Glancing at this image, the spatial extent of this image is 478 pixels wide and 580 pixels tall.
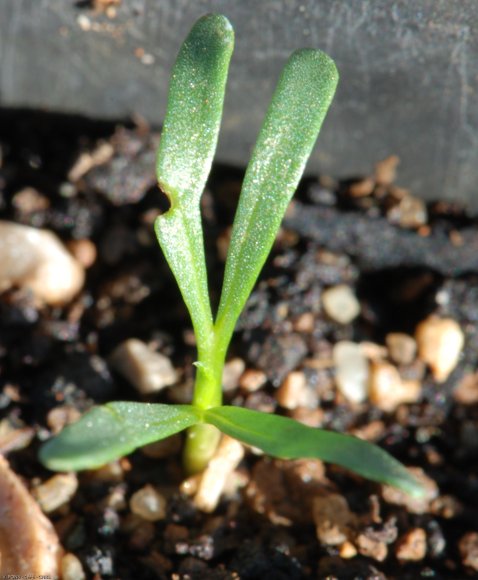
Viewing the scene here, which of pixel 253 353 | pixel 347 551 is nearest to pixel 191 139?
pixel 253 353

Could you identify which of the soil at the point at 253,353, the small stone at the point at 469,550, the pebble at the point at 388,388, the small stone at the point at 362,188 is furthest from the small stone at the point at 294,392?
the small stone at the point at 362,188

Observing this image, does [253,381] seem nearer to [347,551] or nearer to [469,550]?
[347,551]

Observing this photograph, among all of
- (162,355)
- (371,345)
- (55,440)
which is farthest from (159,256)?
(55,440)

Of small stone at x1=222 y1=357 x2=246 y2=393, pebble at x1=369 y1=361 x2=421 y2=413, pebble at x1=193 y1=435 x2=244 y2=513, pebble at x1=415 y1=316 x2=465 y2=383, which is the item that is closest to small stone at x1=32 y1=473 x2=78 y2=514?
pebble at x1=193 y1=435 x2=244 y2=513

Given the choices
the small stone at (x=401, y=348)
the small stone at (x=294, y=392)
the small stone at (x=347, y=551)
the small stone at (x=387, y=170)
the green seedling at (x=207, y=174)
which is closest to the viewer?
the green seedling at (x=207, y=174)

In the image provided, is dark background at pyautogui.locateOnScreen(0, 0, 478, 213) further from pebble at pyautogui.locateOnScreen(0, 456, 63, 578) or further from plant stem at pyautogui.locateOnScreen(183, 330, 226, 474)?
pebble at pyautogui.locateOnScreen(0, 456, 63, 578)

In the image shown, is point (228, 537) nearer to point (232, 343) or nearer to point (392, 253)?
point (232, 343)

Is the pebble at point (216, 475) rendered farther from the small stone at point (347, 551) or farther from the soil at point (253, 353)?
the small stone at point (347, 551)

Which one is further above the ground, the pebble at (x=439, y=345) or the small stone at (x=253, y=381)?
the pebble at (x=439, y=345)
